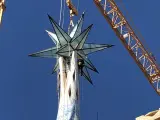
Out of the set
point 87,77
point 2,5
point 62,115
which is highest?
point 2,5

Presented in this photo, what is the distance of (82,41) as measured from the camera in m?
56.7

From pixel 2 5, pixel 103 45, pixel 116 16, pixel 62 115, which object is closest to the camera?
pixel 62 115

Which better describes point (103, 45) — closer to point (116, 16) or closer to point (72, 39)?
point (72, 39)

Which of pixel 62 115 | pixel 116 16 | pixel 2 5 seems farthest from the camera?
pixel 116 16

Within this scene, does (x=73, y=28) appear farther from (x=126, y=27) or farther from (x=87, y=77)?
(x=126, y=27)

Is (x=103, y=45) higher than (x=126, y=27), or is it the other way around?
(x=126, y=27)

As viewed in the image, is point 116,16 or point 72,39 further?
point 116,16

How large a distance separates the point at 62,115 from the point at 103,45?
27.7ft

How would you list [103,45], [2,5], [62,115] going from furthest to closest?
[2,5]
[103,45]
[62,115]

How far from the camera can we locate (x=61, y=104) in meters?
53.8

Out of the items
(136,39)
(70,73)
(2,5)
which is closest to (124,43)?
(136,39)

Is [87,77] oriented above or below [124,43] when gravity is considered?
below

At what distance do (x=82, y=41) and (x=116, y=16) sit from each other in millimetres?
25291

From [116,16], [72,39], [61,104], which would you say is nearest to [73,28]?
[72,39]
